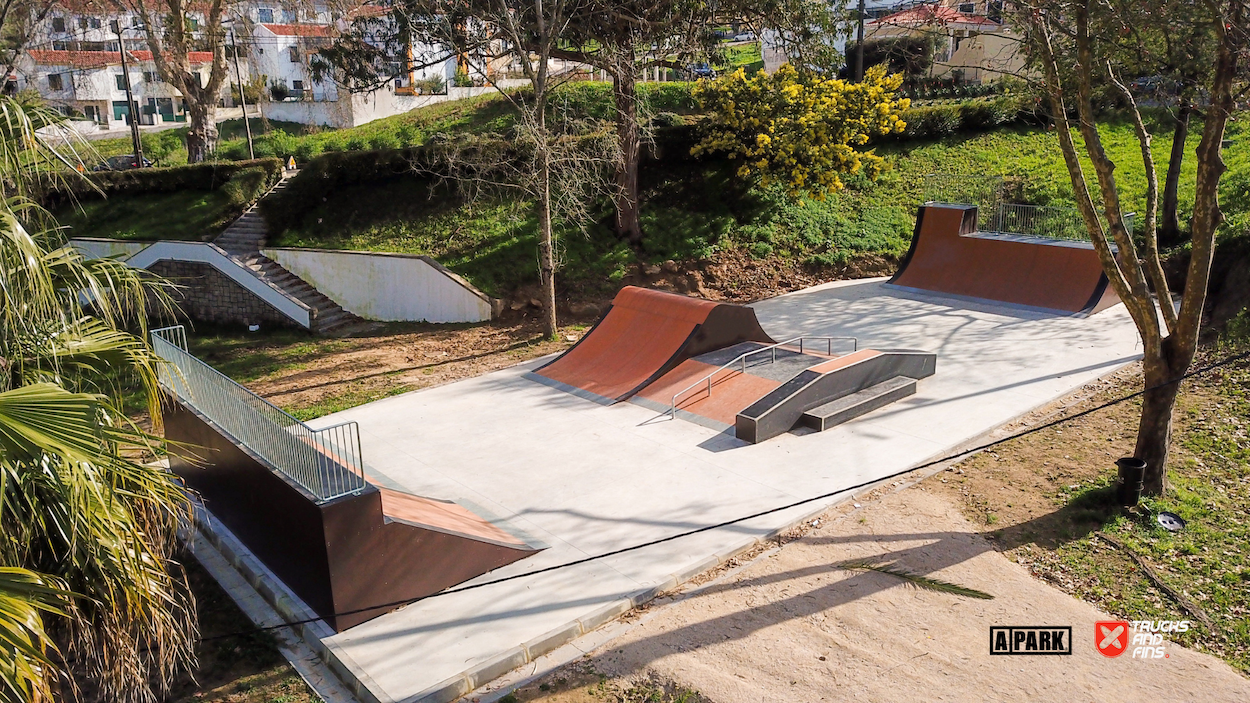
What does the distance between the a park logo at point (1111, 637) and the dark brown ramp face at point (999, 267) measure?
35.2 feet

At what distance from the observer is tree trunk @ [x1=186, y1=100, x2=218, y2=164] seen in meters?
25.2

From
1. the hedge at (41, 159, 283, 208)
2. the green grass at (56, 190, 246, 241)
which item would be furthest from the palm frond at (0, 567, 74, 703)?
the hedge at (41, 159, 283, 208)

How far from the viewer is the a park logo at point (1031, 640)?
6.75 m

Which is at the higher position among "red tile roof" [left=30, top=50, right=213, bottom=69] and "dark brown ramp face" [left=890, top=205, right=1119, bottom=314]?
"red tile roof" [left=30, top=50, right=213, bottom=69]

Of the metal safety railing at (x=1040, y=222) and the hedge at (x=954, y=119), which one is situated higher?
the hedge at (x=954, y=119)

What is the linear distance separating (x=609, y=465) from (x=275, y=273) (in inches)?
484

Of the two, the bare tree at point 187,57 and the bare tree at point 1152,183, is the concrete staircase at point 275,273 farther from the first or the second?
the bare tree at point 1152,183

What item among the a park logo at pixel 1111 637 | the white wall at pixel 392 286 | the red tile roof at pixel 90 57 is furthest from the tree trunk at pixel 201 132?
the a park logo at pixel 1111 637

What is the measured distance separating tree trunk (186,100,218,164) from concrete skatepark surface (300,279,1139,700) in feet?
53.5

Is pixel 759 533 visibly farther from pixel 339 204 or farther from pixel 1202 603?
pixel 339 204

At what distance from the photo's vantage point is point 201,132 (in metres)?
25.5

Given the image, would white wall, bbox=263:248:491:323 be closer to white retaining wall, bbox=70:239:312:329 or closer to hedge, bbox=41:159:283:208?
white retaining wall, bbox=70:239:312:329

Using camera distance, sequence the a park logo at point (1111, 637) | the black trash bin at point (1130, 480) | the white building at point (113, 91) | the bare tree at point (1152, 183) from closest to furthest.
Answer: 1. the a park logo at point (1111, 637)
2. the bare tree at point (1152, 183)
3. the black trash bin at point (1130, 480)
4. the white building at point (113, 91)

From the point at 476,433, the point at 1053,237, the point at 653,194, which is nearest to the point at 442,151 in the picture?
the point at 653,194
